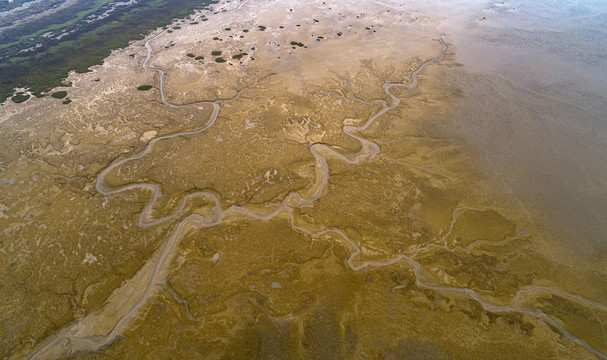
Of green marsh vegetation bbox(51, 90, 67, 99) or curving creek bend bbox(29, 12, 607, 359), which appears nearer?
curving creek bend bbox(29, 12, 607, 359)

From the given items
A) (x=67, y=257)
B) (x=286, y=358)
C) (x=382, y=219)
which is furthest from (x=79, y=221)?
(x=382, y=219)

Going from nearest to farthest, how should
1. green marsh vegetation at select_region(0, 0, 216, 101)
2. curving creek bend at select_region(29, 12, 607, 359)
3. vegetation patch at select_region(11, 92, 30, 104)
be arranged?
curving creek bend at select_region(29, 12, 607, 359) < vegetation patch at select_region(11, 92, 30, 104) < green marsh vegetation at select_region(0, 0, 216, 101)

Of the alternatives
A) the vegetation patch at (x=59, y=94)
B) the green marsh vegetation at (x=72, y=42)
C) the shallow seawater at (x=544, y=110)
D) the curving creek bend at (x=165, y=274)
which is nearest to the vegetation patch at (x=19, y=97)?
the green marsh vegetation at (x=72, y=42)

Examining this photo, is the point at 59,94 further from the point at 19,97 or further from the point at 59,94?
the point at 19,97

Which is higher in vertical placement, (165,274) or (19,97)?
(19,97)

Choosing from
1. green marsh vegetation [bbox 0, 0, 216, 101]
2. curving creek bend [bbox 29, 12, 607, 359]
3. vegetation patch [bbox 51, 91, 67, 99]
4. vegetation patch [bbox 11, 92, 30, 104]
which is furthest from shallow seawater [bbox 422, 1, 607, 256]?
green marsh vegetation [bbox 0, 0, 216, 101]

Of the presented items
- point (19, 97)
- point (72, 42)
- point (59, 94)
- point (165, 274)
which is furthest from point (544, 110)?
point (72, 42)

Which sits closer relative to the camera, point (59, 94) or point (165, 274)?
point (165, 274)

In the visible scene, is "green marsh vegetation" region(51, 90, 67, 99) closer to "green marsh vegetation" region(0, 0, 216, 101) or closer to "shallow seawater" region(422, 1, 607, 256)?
"green marsh vegetation" region(0, 0, 216, 101)
